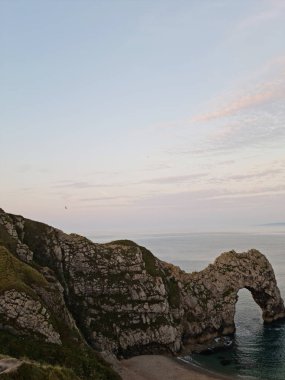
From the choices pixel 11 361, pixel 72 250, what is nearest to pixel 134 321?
pixel 72 250

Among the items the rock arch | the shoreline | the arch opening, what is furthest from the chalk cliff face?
the arch opening

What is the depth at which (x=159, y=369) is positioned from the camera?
258 ft

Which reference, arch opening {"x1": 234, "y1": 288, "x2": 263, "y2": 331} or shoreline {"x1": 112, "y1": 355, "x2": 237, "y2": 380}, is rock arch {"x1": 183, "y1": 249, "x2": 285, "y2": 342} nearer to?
arch opening {"x1": 234, "y1": 288, "x2": 263, "y2": 331}

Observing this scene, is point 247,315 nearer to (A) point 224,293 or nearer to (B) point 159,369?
(A) point 224,293

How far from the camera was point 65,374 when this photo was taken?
1469 inches

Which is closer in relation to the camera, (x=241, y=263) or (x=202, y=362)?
(x=202, y=362)

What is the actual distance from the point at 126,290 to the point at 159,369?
20.1 meters

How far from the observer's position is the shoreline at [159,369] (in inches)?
2950

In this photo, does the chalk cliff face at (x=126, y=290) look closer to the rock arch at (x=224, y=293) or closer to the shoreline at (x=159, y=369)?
the rock arch at (x=224, y=293)

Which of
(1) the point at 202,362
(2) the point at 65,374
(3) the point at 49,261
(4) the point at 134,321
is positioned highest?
(3) the point at 49,261

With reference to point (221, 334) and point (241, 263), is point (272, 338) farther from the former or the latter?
point (241, 263)

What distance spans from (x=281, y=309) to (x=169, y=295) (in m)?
36.5

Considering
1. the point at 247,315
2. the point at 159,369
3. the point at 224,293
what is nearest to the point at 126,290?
the point at 159,369

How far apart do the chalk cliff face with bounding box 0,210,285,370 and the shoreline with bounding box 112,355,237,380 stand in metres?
3.75
